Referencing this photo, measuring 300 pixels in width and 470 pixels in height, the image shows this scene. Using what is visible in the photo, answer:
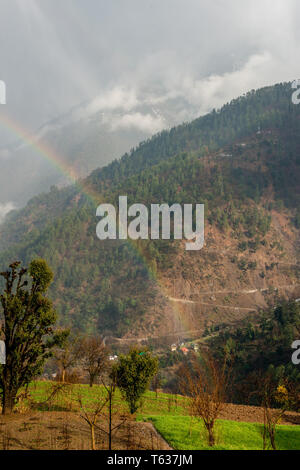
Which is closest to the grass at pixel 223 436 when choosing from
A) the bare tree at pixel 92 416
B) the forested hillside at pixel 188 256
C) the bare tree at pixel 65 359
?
the bare tree at pixel 92 416

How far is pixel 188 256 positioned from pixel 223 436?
117 meters

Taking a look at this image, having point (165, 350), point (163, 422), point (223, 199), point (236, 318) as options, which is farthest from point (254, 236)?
point (163, 422)

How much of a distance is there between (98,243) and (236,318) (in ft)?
234

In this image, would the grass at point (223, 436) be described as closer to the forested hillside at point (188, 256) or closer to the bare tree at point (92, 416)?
the bare tree at point (92, 416)

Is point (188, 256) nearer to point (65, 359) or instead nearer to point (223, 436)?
point (65, 359)

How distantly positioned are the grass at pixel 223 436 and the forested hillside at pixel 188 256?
91210 mm

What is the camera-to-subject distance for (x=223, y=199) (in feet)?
Result: 520

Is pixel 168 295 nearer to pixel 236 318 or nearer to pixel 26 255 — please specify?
pixel 236 318

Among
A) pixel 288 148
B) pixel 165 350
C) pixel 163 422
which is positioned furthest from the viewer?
pixel 288 148

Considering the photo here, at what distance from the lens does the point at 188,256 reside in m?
134

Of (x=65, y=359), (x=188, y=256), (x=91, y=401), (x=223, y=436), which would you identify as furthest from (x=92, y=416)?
(x=188, y=256)

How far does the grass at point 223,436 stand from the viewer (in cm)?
1534

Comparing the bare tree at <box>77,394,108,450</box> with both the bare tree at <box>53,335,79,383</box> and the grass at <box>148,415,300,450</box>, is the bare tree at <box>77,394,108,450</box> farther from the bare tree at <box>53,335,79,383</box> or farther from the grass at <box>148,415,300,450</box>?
the bare tree at <box>53,335,79,383</box>

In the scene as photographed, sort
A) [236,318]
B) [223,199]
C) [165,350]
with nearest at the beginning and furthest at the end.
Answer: [165,350]
[236,318]
[223,199]
